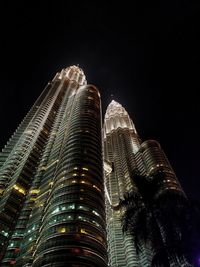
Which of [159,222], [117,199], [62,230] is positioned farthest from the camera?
[117,199]

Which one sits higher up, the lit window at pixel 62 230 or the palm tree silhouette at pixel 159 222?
the lit window at pixel 62 230

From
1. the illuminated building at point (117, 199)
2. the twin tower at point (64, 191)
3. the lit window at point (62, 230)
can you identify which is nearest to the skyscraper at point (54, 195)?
the twin tower at point (64, 191)

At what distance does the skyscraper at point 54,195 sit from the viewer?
60750 millimetres

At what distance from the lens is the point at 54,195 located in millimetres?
78250

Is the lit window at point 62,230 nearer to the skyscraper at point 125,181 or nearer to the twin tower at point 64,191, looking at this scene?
the twin tower at point 64,191

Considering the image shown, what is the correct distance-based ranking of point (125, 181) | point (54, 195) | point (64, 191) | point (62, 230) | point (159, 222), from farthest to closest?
point (125, 181)
point (54, 195)
point (64, 191)
point (62, 230)
point (159, 222)

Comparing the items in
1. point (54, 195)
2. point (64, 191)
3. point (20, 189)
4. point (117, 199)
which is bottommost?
point (54, 195)

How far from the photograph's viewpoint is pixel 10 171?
112062 mm

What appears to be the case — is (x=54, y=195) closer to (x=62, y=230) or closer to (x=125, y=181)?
(x=62, y=230)

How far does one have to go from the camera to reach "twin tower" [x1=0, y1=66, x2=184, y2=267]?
61.8m

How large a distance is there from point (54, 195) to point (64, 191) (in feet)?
13.5

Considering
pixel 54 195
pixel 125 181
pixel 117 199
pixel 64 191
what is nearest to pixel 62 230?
pixel 64 191

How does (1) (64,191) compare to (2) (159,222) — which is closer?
(2) (159,222)

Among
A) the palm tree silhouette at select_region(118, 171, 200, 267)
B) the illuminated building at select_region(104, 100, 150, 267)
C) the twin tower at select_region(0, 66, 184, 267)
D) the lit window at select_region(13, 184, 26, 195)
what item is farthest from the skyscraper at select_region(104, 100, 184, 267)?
the palm tree silhouette at select_region(118, 171, 200, 267)
